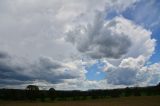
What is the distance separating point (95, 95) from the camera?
435 feet

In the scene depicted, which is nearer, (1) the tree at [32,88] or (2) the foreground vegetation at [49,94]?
(2) the foreground vegetation at [49,94]

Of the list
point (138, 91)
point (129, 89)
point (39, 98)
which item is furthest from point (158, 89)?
point (39, 98)

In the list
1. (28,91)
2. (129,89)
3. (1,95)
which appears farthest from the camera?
(129,89)

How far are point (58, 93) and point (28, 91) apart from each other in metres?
18.7

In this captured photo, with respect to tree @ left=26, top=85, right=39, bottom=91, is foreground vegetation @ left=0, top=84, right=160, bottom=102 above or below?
below

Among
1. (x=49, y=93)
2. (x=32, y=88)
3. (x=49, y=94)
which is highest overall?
(x=32, y=88)

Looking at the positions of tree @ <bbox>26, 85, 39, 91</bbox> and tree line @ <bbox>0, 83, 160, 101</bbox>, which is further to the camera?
tree @ <bbox>26, 85, 39, 91</bbox>

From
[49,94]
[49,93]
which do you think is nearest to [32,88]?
[49,94]

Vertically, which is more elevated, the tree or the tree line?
the tree

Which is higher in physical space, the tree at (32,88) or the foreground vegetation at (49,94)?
the tree at (32,88)

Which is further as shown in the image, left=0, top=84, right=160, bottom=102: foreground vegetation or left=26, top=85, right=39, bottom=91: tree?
left=26, top=85, right=39, bottom=91: tree

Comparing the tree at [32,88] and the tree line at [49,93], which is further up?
the tree at [32,88]

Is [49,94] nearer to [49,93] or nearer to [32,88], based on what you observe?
[49,93]

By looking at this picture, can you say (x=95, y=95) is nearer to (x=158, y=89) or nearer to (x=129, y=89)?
(x=129, y=89)
